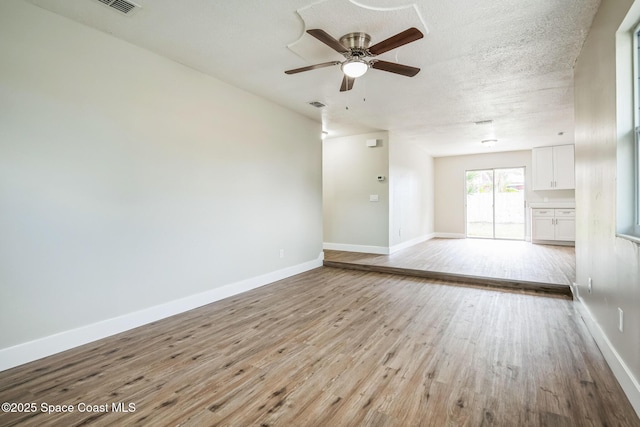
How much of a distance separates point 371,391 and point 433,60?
10.2 ft

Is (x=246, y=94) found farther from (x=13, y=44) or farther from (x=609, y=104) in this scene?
(x=609, y=104)

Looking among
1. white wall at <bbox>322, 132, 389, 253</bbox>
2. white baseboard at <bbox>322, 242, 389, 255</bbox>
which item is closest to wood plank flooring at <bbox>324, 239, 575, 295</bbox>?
white baseboard at <bbox>322, 242, 389, 255</bbox>

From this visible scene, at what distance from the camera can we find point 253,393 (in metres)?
1.86

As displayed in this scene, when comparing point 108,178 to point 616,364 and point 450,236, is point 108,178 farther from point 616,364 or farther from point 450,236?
point 450,236

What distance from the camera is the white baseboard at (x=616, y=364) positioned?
1.67 metres

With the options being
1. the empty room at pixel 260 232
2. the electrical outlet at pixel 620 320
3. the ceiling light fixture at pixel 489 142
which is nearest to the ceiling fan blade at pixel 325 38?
the empty room at pixel 260 232

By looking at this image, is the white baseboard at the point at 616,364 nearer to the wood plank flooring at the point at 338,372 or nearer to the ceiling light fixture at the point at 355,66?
the wood plank flooring at the point at 338,372

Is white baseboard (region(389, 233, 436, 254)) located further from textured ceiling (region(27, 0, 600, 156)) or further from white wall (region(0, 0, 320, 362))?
white wall (region(0, 0, 320, 362))

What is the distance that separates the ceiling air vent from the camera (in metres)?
2.26

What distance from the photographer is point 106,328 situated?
268 cm

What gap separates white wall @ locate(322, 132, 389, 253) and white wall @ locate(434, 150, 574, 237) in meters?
4.18

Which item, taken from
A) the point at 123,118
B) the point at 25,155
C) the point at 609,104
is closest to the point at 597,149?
the point at 609,104

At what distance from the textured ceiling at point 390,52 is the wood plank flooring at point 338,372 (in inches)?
104

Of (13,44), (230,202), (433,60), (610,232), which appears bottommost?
(610,232)
